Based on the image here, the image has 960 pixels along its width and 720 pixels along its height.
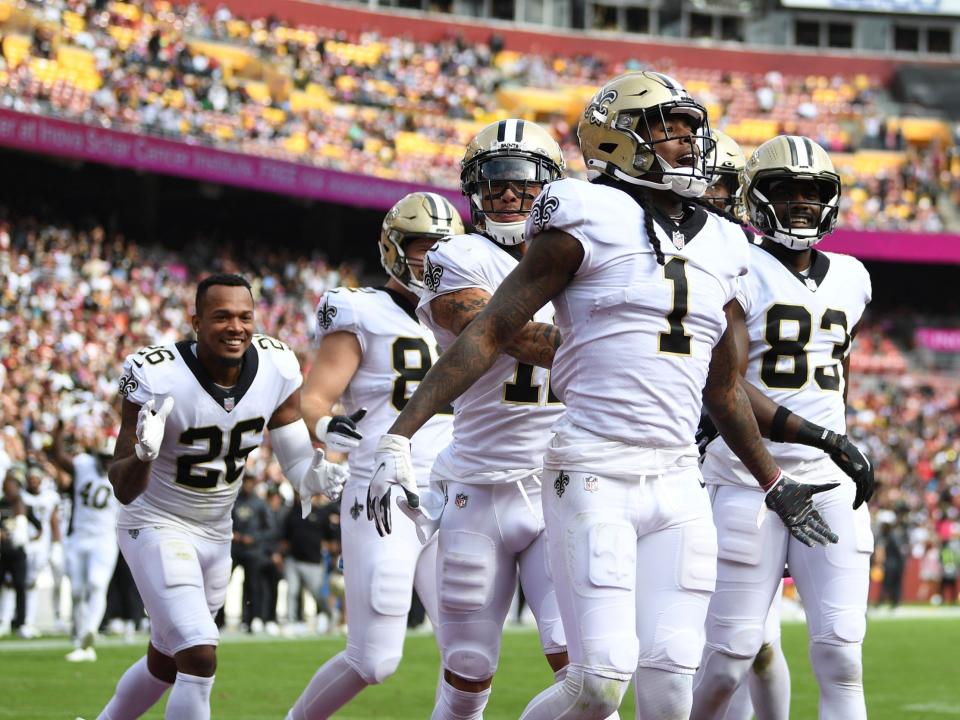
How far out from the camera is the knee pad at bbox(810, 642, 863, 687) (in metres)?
5.33

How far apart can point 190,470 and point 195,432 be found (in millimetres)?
160

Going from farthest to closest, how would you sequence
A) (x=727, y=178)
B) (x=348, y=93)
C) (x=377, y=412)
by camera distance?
(x=348, y=93), (x=727, y=178), (x=377, y=412)

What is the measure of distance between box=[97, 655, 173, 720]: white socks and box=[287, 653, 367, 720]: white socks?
1.80 ft

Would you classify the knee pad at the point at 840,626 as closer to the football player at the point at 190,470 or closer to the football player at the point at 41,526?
the football player at the point at 190,470

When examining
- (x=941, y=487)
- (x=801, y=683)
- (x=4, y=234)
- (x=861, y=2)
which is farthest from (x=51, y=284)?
(x=861, y=2)

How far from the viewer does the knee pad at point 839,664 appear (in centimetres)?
533

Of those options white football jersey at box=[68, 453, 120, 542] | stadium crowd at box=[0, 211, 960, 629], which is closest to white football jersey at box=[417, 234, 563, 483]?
white football jersey at box=[68, 453, 120, 542]

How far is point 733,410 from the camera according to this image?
479 centimetres

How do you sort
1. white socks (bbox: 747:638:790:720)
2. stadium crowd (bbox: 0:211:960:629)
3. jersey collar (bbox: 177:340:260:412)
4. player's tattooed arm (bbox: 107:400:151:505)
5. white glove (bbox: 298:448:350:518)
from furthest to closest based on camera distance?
stadium crowd (bbox: 0:211:960:629), white socks (bbox: 747:638:790:720), jersey collar (bbox: 177:340:260:412), player's tattooed arm (bbox: 107:400:151:505), white glove (bbox: 298:448:350:518)

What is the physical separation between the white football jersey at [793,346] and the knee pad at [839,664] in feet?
2.22

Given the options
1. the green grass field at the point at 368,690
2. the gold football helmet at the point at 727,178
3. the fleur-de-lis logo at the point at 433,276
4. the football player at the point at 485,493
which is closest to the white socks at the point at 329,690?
the football player at the point at 485,493

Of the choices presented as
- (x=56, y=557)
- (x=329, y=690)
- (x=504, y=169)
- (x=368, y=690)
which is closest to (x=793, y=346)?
(x=504, y=169)

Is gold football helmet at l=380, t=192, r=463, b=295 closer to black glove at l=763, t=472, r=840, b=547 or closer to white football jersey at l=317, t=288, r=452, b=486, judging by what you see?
white football jersey at l=317, t=288, r=452, b=486

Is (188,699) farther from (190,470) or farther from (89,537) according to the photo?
(89,537)
